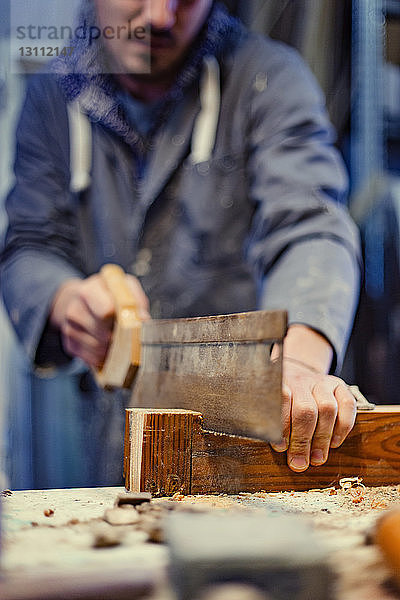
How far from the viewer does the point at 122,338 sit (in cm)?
123

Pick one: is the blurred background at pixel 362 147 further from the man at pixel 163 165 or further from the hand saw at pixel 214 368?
the hand saw at pixel 214 368

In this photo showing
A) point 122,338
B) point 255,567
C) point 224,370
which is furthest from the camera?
point 122,338

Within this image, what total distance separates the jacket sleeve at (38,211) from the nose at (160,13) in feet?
1.23

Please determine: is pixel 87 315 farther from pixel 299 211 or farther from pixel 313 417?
pixel 313 417

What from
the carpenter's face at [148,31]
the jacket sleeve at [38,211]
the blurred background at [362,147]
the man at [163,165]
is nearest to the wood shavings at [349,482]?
the man at [163,165]

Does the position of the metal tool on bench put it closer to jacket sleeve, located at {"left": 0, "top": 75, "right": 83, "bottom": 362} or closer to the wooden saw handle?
the wooden saw handle

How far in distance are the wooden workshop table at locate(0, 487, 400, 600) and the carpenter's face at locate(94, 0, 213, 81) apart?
1.27m

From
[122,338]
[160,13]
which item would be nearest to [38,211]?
[160,13]

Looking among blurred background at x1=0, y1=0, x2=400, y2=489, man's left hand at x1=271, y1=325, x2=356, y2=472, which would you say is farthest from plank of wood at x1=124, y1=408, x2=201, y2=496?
blurred background at x1=0, y1=0, x2=400, y2=489

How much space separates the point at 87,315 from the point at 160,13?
2.81ft

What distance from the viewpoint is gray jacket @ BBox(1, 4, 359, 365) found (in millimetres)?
1678

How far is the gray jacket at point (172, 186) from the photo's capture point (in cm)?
168

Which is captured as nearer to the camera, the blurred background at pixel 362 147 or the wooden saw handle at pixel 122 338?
the wooden saw handle at pixel 122 338

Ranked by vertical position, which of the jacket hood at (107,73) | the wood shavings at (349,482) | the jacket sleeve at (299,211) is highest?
the jacket hood at (107,73)
